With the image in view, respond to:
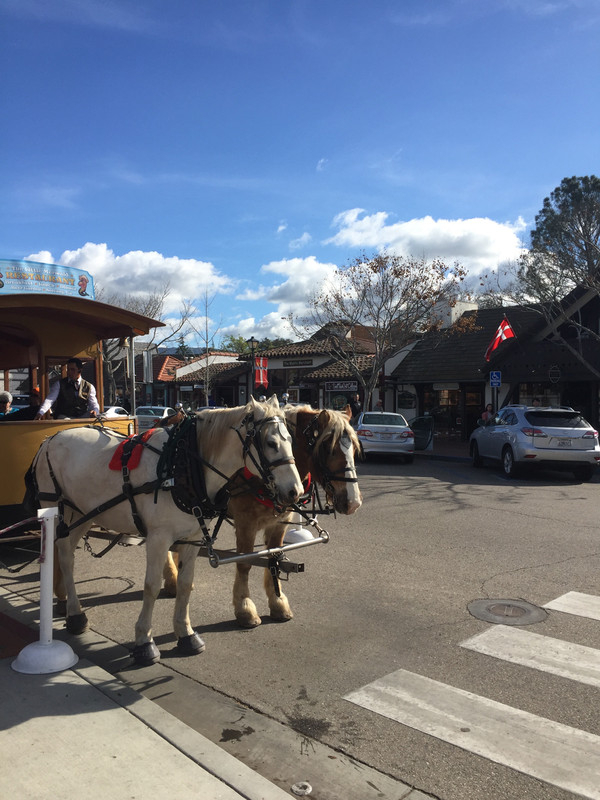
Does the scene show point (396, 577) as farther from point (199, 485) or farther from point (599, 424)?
point (599, 424)

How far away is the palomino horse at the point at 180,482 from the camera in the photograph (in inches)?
168

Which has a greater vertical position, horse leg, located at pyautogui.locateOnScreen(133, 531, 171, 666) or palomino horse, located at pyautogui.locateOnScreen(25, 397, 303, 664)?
palomino horse, located at pyautogui.locateOnScreen(25, 397, 303, 664)

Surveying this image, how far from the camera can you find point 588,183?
40.4m

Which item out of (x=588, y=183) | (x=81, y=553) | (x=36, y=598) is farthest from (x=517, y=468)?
(x=588, y=183)

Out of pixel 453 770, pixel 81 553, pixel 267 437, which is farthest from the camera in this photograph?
pixel 81 553

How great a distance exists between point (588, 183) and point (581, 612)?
41728 mm

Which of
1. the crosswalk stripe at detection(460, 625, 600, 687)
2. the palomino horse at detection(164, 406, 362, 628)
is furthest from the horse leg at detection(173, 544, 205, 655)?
the crosswalk stripe at detection(460, 625, 600, 687)

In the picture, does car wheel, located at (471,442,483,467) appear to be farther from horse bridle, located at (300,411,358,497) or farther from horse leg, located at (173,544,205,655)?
horse leg, located at (173,544,205,655)

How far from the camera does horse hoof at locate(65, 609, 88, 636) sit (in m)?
5.07

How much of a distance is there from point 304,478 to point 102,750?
276 centimetres

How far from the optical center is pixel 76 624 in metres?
5.07

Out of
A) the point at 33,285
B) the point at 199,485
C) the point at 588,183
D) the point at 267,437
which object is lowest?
the point at 199,485

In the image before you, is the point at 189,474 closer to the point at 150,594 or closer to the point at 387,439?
the point at 150,594

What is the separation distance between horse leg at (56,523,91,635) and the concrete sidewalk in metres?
0.97
